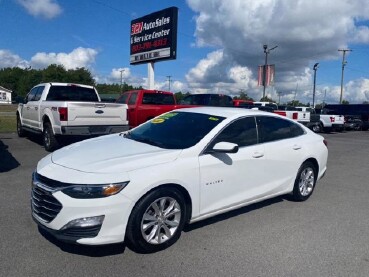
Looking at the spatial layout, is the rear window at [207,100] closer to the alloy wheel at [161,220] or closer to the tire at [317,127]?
the tire at [317,127]

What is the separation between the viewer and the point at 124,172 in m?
3.34

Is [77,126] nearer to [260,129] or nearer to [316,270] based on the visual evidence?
[260,129]

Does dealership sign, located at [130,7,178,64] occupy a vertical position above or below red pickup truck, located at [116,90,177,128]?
above

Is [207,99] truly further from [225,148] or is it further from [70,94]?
[225,148]

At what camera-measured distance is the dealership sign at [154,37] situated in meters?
18.5

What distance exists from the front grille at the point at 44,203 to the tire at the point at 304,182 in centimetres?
380

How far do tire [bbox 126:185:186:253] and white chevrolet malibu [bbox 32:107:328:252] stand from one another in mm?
10

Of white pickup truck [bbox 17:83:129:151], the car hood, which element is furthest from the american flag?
the car hood

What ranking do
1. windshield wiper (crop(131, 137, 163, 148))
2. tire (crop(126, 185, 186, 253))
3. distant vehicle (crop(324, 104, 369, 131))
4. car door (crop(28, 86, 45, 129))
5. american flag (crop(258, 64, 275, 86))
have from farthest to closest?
american flag (crop(258, 64, 275, 86)), distant vehicle (crop(324, 104, 369, 131)), car door (crop(28, 86, 45, 129)), windshield wiper (crop(131, 137, 163, 148)), tire (crop(126, 185, 186, 253))

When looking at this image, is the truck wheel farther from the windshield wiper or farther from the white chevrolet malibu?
the windshield wiper

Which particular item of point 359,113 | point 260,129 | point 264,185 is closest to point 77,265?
point 264,185

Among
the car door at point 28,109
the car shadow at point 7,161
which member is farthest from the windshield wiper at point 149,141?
the car door at point 28,109

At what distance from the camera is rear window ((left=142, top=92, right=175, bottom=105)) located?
1264 centimetres

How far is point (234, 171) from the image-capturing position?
14.0 ft
